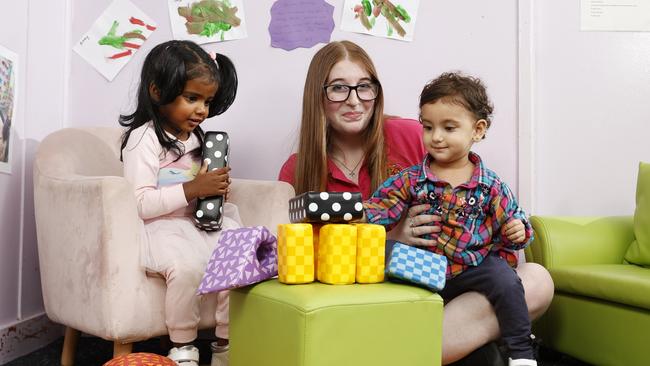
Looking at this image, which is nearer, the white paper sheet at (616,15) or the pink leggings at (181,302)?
the pink leggings at (181,302)

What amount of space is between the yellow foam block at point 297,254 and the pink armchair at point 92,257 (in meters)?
0.38

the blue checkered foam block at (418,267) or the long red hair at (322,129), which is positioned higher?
the long red hair at (322,129)

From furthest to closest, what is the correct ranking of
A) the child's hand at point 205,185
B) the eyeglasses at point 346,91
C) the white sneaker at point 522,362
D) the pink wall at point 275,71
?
the pink wall at point 275,71 → the eyeglasses at point 346,91 → the child's hand at point 205,185 → the white sneaker at point 522,362

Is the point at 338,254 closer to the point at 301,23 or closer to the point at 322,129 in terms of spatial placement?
the point at 322,129

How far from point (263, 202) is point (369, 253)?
0.63 meters

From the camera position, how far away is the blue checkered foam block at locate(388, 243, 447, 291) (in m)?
1.24

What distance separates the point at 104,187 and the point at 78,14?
1092 millimetres

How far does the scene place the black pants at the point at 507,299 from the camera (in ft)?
4.66

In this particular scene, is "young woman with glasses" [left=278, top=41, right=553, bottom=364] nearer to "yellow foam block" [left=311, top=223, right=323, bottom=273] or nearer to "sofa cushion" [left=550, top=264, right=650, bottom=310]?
"yellow foam block" [left=311, top=223, right=323, bottom=273]

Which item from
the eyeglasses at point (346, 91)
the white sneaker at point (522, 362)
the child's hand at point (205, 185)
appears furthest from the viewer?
the eyeglasses at point (346, 91)

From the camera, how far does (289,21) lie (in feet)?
7.29

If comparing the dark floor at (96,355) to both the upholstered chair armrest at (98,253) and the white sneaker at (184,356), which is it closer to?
the upholstered chair armrest at (98,253)

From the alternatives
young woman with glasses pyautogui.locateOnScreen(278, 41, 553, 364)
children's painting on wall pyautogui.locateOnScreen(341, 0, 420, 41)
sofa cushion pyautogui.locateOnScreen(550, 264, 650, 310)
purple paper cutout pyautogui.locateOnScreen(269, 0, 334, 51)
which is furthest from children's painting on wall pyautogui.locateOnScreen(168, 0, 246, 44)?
sofa cushion pyautogui.locateOnScreen(550, 264, 650, 310)

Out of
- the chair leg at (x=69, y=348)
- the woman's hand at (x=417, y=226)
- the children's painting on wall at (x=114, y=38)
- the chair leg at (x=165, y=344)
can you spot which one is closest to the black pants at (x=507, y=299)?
the woman's hand at (x=417, y=226)
